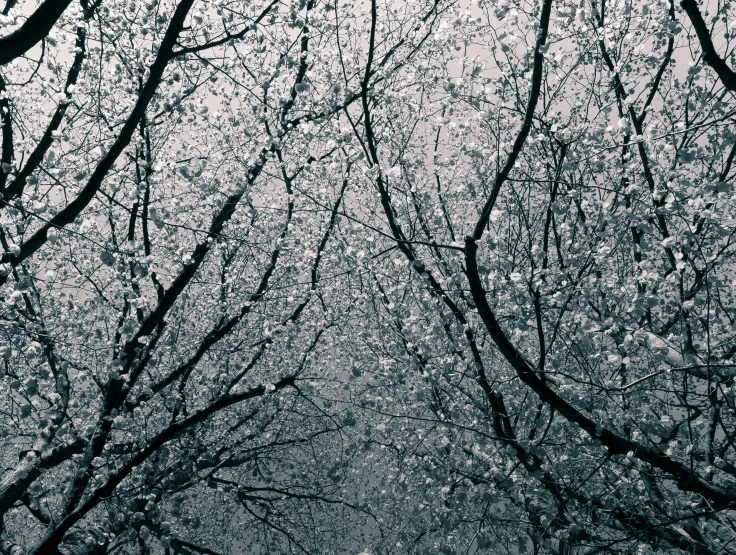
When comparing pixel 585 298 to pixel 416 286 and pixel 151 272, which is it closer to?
pixel 416 286

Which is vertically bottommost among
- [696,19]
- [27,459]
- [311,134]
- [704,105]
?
[27,459]

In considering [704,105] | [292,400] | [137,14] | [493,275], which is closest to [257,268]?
[292,400]

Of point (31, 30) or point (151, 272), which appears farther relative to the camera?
point (151, 272)

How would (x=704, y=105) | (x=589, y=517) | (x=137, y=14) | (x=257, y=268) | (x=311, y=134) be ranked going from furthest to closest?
(x=257, y=268), (x=311, y=134), (x=137, y=14), (x=589, y=517), (x=704, y=105)

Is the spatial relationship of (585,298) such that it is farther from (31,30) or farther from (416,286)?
(31,30)

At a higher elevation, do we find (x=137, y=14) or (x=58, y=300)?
(x=137, y=14)

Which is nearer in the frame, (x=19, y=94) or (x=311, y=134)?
(x=311, y=134)

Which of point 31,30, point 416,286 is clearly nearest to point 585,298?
point 416,286

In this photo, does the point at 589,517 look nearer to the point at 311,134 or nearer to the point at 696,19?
the point at 696,19

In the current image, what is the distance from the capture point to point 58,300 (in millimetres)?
12570

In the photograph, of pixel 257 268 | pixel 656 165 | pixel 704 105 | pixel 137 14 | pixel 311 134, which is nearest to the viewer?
pixel 704 105

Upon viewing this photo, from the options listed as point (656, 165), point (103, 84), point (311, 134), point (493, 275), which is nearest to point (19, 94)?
point (103, 84)

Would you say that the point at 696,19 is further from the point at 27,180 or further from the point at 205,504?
the point at 205,504

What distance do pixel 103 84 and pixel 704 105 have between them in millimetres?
7915
